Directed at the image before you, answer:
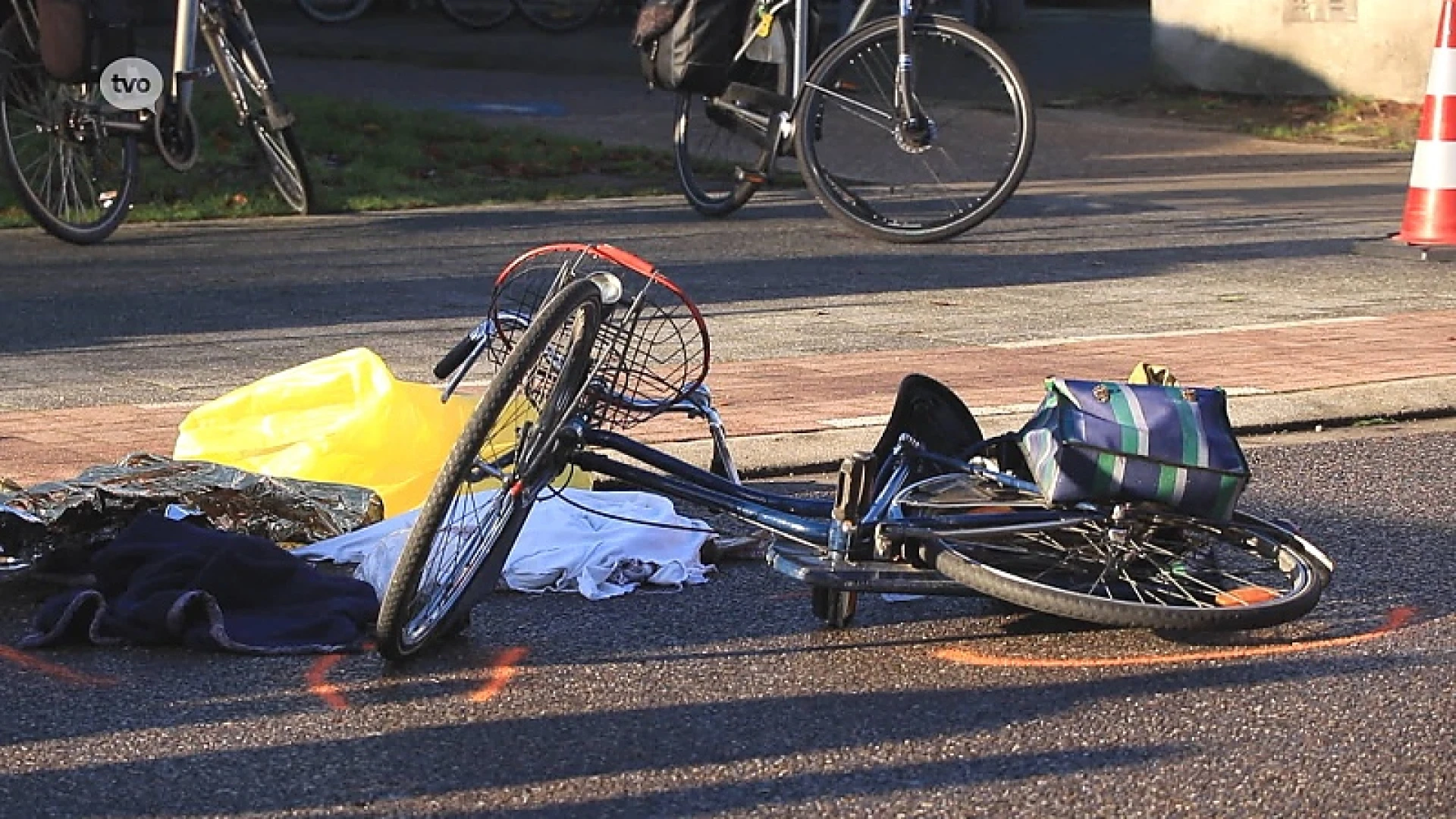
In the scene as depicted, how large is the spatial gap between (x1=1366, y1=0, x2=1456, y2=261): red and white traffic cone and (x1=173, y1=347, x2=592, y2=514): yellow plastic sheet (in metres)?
5.30

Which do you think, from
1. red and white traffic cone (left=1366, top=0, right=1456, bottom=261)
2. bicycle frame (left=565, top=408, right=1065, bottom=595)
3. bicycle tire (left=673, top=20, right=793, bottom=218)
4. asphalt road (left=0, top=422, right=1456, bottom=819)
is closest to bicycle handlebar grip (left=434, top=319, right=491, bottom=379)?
bicycle frame (left=565, top=408, right=1065, bottom=595)

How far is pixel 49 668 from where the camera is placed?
4.49m

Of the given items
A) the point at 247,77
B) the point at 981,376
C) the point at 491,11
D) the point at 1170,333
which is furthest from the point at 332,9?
the point at 981,376

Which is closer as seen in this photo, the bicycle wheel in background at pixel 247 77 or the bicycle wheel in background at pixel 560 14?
the bicycle wheel in background at pixel 247 77

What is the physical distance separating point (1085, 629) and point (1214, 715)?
0.59 meters

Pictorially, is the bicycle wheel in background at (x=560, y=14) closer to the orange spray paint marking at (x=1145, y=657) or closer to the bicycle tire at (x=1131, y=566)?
the bicycle tire at (x=1131, y=566)

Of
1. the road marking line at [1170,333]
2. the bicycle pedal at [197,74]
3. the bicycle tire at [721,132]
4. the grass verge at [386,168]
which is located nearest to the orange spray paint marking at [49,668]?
the road marking line at [1170,333]

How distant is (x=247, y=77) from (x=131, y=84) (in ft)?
2.73

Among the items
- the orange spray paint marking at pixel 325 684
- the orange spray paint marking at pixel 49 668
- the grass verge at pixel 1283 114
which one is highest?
the orange spray paint marking at pixel 325 684

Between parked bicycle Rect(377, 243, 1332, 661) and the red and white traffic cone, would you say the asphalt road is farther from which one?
the red and white traffic cone

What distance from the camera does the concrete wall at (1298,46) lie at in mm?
16328

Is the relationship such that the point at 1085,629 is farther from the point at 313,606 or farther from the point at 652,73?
the point at 652,73

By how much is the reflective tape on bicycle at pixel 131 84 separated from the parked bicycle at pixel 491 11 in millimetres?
11604

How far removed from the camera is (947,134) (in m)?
14.4
